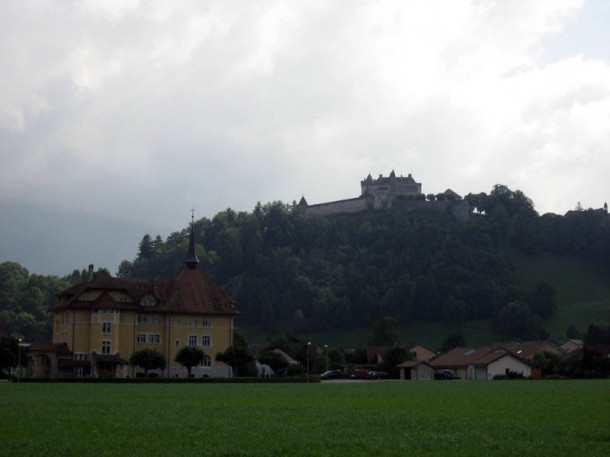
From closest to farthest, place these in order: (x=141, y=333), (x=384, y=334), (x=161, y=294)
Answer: (x=141, y=333) → (x=161, y=294) → (x=384, y=334)

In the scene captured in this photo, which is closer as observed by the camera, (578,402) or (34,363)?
(578,402)

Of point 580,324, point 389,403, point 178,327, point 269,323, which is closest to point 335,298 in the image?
point 269,323

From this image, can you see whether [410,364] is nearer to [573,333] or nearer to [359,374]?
[359,374]

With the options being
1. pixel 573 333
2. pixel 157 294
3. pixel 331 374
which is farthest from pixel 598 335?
pixel 157 294

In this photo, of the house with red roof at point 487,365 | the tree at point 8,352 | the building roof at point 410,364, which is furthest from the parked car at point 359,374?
the tree at point 8,352

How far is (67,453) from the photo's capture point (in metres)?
20.3

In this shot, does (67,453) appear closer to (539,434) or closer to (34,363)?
(539,434)

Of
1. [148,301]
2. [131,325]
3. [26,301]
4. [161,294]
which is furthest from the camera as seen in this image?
[26,301]

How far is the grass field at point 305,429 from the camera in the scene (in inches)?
826

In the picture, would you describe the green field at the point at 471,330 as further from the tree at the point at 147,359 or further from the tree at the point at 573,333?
Answer: the tree at the point at 147,359

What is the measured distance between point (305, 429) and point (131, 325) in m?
73.6

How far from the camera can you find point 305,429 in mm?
25547

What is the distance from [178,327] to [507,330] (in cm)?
9834

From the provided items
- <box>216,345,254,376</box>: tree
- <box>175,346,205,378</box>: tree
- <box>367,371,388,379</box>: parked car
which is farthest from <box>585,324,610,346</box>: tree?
<box>175,346,205,378</box>: tree
